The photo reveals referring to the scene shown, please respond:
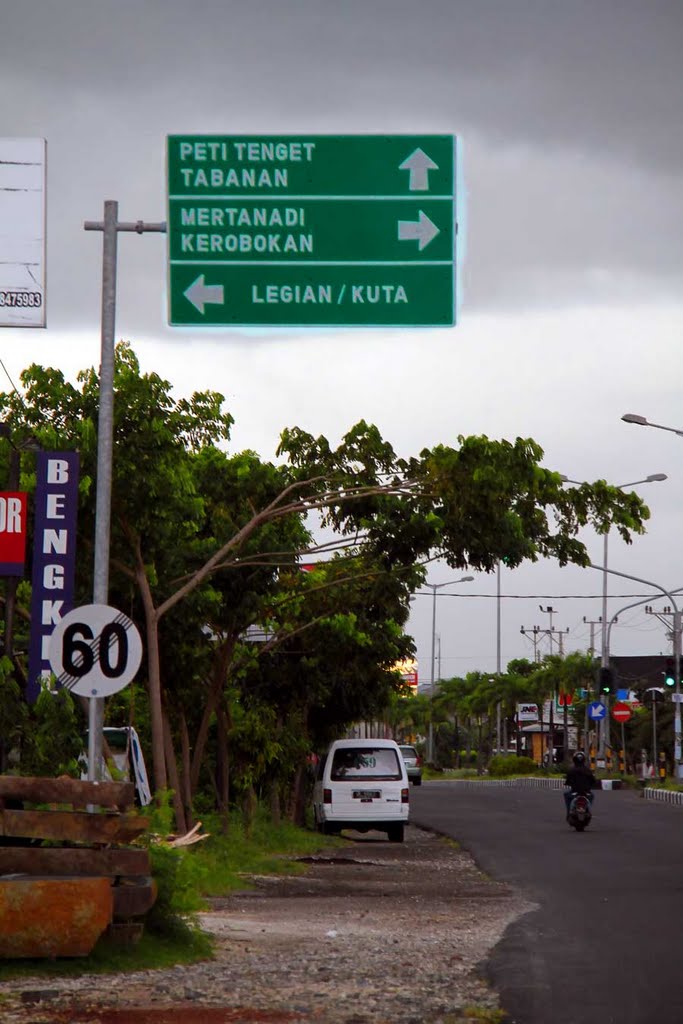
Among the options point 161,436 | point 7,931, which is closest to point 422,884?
point 161,436

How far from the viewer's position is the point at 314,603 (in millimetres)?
29250

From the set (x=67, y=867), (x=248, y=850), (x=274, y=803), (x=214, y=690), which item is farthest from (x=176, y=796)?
(x=274, y=803)

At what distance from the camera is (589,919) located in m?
15.6

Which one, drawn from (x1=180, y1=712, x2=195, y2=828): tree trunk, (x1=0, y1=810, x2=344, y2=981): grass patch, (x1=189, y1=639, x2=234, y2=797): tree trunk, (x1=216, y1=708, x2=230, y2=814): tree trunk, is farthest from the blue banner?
(x1=216, y1=708, x2=230, y2=814): tree trunk

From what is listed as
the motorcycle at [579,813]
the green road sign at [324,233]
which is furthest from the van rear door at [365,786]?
the green road sign at [324,233]

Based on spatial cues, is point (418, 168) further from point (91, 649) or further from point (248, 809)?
point (248, 809)

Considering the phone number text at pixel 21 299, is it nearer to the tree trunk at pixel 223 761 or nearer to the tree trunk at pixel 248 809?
the tree trunk at pixel 223 761

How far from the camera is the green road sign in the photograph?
14.0m

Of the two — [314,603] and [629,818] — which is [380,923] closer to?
[314,603]

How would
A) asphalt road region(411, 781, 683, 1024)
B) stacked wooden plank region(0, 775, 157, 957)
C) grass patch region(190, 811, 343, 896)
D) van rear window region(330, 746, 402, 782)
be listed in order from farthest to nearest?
van rear window region(330, 746, 402, 782) → grass patch region(190, 811, 343, 896) → stacked wooden plank region(0, 775, 157, 957) → asphalt road region(411, 781, 683, 1024)

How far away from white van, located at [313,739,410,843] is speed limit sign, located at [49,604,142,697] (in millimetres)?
19682

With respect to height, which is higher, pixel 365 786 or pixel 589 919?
pixel 365 786

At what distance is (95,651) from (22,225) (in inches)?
199

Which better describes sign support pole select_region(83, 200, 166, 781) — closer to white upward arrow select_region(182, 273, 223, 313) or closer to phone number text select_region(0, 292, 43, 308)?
white upward arrow select_region(182, 273, 223, 313)
